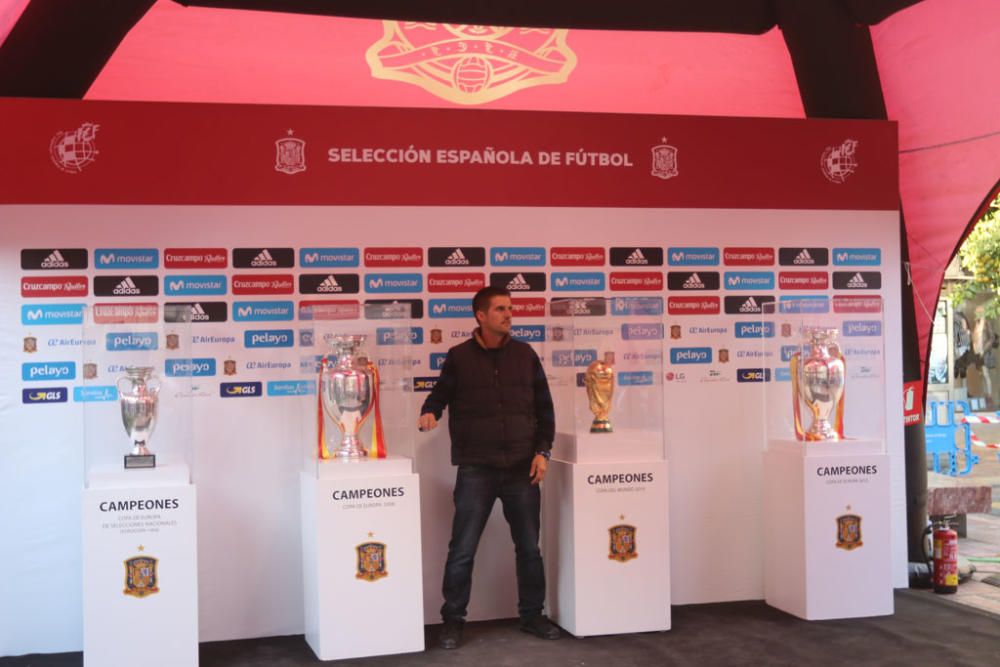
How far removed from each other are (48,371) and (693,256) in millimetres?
3340

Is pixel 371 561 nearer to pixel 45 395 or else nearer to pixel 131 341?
pixel 131 341

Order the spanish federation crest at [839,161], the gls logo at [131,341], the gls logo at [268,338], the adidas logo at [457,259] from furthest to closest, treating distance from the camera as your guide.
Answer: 1. the spanish federation crest at [839,161]
2. the adidas logo at [457,259]
3. the gls logo at [268,338]
4. the gls logo at [131,341]

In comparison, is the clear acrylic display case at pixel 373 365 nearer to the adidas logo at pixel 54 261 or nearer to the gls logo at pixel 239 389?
the gls logo at pixel 239 389

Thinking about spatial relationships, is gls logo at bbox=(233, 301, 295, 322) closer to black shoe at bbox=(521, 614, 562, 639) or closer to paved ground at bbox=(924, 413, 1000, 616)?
black shoe at bbox=(521, 614, 562, 639)

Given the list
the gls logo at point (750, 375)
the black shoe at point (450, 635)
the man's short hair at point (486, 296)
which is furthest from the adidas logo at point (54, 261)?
the gls logo at point (750, 375)

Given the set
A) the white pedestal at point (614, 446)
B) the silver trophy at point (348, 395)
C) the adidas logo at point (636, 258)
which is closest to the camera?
the silver trophy at point (348, 395)

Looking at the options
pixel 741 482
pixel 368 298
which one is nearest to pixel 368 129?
pixel 368 298

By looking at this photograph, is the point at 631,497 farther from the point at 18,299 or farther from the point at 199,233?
the point at 18,299

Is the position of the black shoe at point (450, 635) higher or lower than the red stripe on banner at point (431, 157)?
lower

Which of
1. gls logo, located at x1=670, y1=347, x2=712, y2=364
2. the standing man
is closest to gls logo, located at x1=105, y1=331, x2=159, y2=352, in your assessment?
the standing man

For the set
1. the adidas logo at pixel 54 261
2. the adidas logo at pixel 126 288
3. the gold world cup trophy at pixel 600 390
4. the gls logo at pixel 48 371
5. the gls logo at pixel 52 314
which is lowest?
the gold world cup trophy at pixel 600 390

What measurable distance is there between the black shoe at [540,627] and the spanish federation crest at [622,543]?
434mm

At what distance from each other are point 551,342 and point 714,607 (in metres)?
1.68

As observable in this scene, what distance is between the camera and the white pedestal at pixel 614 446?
519 cm
